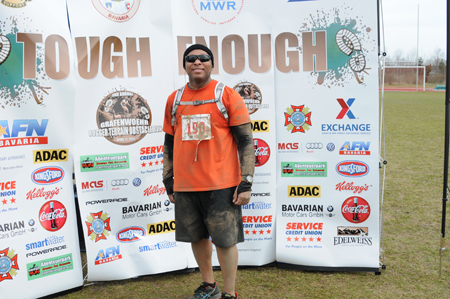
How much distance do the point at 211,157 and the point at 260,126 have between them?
108 centimetres

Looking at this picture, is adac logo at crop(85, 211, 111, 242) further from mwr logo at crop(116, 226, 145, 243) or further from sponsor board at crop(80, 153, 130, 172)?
sponsor board at crop(80, 153, 130, 172)

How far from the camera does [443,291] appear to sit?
10.4ft

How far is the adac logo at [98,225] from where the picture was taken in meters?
3.54

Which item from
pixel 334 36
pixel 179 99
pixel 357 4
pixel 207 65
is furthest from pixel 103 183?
pixel 357 4

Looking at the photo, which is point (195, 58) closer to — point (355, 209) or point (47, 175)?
point (47, 175)

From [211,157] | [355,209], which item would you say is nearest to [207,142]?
[211,157]

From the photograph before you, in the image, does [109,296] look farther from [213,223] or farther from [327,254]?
[327,254]

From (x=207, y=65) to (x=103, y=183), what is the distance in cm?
152

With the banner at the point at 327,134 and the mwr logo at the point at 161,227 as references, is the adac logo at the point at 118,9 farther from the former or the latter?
the mwr logo at the point at 161,227

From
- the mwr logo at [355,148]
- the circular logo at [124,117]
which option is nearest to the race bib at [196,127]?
the circular logo at [124,117]

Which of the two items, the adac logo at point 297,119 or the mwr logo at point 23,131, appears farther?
the adac logo at point 297,119

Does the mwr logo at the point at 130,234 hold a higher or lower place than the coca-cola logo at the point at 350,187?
lower

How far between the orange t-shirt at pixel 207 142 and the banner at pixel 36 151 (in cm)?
117

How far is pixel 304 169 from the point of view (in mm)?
3771
